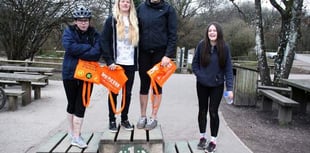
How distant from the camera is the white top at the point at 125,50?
4.97 metres

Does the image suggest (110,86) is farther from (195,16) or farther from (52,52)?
(195,16)

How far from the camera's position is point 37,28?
2238cm

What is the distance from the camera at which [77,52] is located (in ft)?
15.3

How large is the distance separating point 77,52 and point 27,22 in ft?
59.2

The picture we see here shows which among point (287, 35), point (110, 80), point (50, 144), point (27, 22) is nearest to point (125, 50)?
point (110, 80)

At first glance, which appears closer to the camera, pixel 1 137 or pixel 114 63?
pixel 114 63

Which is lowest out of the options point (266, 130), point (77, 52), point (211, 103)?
point (266, 130)

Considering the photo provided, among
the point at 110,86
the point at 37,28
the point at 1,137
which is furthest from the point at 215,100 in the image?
the point at 37,28

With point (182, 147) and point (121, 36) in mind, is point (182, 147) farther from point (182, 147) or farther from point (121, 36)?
point (121, 36)

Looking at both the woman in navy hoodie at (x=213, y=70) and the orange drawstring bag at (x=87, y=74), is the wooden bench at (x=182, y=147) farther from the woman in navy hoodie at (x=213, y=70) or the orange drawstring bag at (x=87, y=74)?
the orange drawstring bag at (x=87, y=74)

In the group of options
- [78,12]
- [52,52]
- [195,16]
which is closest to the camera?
[78,12]

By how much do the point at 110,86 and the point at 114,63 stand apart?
0.97 feet

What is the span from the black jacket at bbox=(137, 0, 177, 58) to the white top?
0.55ft

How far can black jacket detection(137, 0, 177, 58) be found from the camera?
16.4ft
